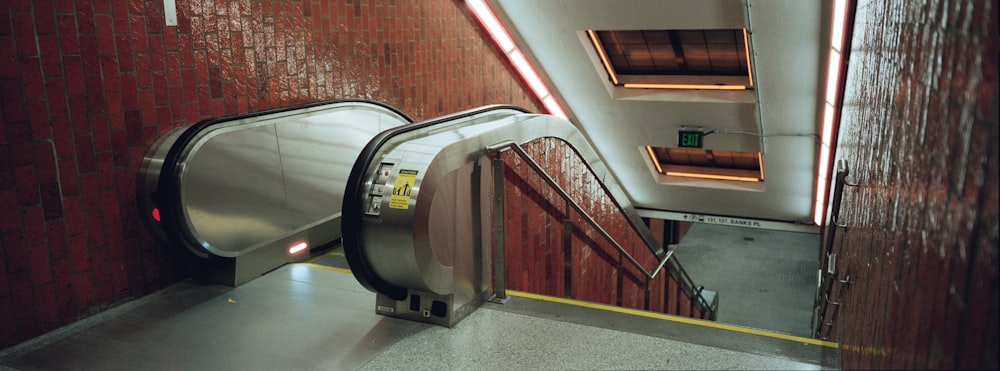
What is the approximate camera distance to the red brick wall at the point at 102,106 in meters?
3.07

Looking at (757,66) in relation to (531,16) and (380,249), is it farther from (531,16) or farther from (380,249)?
(380,249)

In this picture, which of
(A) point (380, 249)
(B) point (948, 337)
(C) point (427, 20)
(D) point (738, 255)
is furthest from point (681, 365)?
(D) point (738, 255)

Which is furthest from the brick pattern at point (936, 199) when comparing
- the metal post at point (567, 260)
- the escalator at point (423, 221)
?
the metal post at point (567, 260)

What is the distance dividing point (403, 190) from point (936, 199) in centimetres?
216

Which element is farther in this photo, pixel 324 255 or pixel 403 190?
pixel 324 255

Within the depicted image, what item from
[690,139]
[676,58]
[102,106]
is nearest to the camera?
[102,106]

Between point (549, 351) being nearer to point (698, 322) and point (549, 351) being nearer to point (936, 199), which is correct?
point (698, 322)

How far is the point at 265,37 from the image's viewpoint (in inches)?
174

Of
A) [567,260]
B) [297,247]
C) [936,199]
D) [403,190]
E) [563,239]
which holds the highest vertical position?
[936,199]

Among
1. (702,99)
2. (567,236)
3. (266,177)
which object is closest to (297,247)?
(266,177)

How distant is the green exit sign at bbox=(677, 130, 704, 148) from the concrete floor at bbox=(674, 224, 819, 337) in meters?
2.45

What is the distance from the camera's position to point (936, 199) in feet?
4.07

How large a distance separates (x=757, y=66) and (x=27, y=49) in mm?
5870

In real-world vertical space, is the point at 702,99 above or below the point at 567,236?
above
